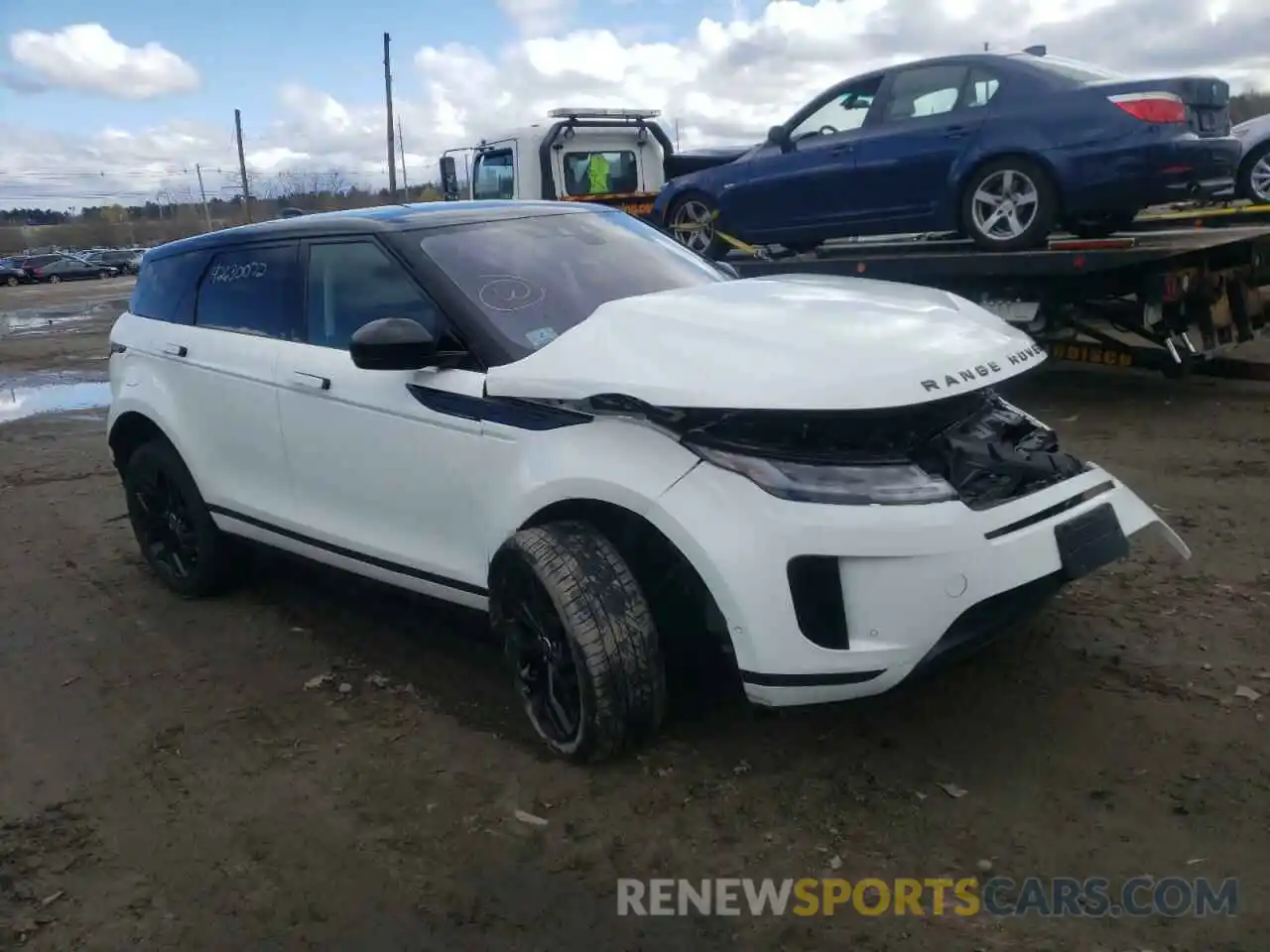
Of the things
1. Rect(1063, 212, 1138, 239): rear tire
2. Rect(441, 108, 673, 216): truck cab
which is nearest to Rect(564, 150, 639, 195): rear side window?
Rect(441, 108, 673, 216): truck cab

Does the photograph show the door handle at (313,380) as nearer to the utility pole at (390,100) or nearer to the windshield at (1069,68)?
the windshield at (1069,68)

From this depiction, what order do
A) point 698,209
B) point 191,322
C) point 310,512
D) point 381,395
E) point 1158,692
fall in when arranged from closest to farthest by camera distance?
point 1158,692 < point 381,395 < point 310,512 < point 191,322 < point 698,209

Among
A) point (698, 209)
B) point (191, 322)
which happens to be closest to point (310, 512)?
point (191, 322)

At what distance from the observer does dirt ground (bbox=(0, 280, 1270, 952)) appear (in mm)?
2701

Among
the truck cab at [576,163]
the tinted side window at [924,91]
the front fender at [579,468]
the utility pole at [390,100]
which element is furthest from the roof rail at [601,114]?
the utility pole at [390,100]

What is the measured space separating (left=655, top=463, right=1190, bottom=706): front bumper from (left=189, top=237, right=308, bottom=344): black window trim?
204cm

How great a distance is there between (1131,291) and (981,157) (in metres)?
1.36

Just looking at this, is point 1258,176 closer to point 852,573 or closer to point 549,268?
point 549,268

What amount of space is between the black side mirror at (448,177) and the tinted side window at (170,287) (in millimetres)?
9620

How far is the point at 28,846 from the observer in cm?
315

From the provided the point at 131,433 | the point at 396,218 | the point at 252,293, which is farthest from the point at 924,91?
the point at 131,433

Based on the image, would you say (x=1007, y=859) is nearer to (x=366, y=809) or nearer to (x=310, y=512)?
(x=366, y=809)

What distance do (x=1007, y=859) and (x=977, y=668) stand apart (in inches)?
41.9

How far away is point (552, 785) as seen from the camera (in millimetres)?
3258
